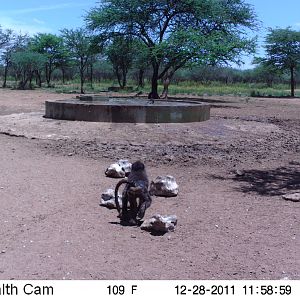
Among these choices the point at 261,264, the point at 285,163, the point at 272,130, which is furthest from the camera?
the point at 272,130

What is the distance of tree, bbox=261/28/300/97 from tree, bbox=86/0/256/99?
46.2 feet

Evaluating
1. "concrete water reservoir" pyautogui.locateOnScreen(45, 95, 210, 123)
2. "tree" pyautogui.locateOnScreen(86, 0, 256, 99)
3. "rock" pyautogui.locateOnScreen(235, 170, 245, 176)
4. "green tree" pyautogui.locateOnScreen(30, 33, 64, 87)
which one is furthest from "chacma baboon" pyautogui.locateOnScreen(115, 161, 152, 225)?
"green tree" pyautogui.locateOnScreen(30, 33, 64, 87)

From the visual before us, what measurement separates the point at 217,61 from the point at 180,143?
55.0 ft

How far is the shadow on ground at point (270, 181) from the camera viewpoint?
713 cm

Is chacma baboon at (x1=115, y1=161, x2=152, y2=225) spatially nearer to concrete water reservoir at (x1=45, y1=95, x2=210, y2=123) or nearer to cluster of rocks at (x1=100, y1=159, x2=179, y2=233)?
cluster of rocks at (x1=100, y1=159, x2=179, y2=233)

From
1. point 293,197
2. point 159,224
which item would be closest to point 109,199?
point 159,224

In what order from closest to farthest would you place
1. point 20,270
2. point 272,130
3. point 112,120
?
point 20,270, point 112,120, point 272,130

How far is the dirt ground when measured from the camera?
4160 millimetres

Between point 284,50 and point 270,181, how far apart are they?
3800 centimetres

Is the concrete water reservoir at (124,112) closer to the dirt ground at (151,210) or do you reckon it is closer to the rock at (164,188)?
the dirt ground at (151,210)

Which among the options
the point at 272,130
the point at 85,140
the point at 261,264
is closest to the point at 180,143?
the point at 85,140

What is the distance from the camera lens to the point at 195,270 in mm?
4086

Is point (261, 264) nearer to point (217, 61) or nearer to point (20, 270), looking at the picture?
point (20, 270)

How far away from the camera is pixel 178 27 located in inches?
1123
